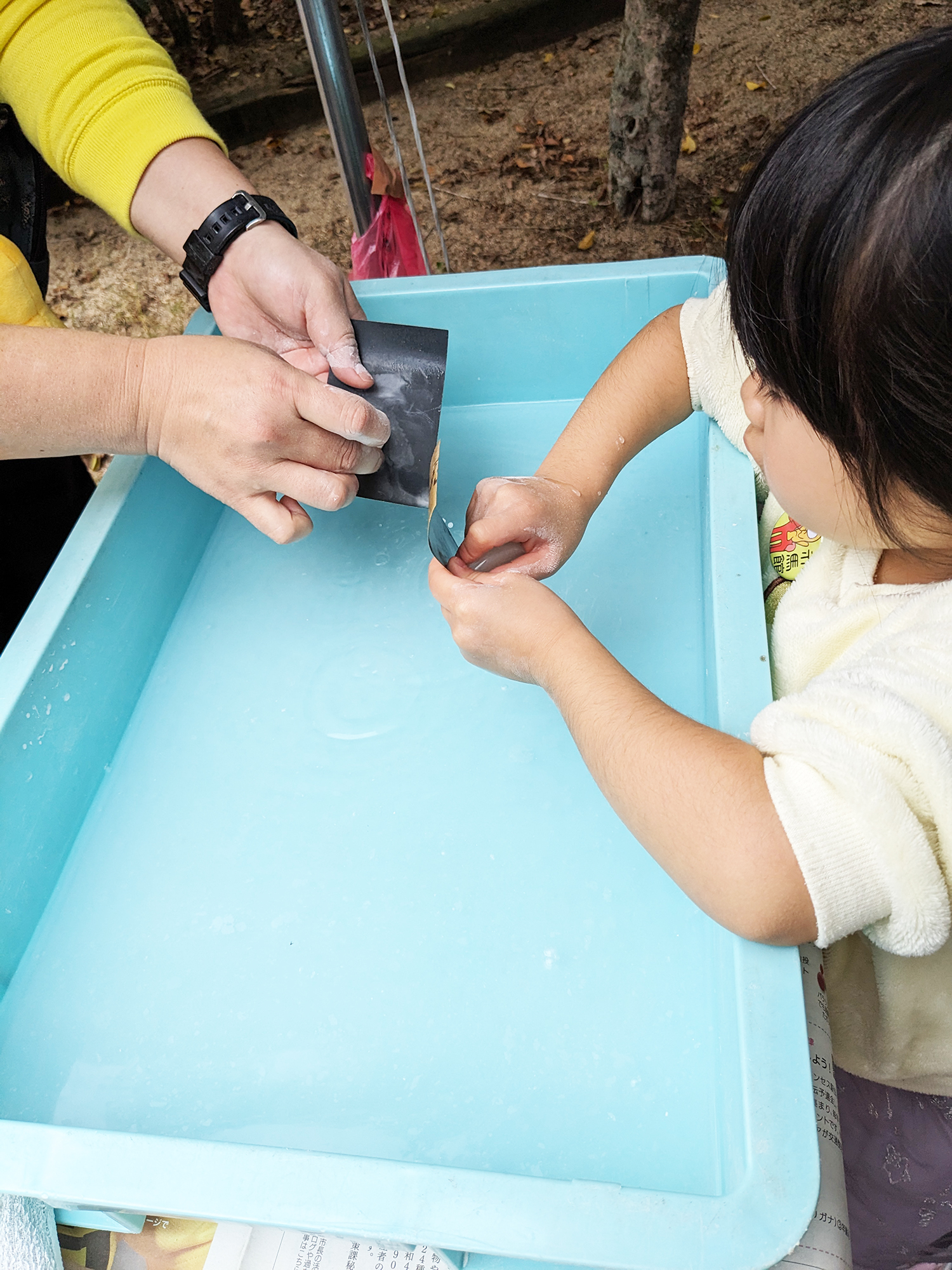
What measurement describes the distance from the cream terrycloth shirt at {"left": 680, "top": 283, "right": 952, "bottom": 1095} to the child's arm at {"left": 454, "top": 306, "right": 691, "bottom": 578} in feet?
0.82

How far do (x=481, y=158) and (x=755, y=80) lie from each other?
84cm

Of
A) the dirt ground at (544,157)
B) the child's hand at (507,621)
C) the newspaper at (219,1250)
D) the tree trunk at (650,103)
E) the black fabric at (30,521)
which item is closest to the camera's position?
the newspaper at (219,1250)

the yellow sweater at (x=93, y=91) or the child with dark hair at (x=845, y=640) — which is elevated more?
the yellow sweater at (x=93, y=91)

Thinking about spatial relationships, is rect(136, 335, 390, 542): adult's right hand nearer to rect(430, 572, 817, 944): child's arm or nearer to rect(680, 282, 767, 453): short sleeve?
rect(430, 572, 817, 944): child's arm

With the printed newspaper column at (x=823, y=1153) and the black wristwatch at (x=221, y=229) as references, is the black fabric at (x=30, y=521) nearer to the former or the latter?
the black wristwatch at (x=221, y=229)

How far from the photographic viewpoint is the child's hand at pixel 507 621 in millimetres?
777

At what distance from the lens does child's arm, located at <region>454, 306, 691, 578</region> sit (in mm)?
918

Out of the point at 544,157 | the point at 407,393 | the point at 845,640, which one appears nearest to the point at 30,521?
the point at 407,393

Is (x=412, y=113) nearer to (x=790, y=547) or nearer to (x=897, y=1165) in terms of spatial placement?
(x=790, y=547)

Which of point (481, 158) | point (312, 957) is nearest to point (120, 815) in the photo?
point (312, 957)

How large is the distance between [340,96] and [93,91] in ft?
0.94

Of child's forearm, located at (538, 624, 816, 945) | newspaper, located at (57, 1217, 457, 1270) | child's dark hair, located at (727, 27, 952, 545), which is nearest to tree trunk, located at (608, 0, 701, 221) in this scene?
child's dark hair, located at (727, 27, 952, 545)

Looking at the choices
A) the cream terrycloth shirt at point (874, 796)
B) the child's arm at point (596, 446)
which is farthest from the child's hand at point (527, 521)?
the cream terrycloth shirt at point (874, 796)

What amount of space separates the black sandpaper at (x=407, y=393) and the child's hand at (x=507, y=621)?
0.54 feet
